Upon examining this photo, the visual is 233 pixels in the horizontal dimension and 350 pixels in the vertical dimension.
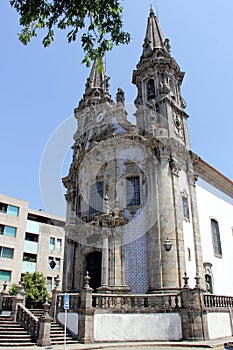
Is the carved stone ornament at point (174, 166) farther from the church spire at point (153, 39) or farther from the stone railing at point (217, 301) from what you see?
the church spire at point (153, 39)

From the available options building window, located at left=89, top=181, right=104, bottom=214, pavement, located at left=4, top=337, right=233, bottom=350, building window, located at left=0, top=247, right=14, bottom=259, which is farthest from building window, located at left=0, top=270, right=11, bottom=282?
pavement, located at left=4, top=337, right=233, bottom=350

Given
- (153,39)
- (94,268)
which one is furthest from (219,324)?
(153,39)

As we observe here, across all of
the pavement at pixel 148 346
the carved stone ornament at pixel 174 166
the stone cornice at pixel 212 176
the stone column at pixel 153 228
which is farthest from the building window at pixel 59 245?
the pavement at pixel 148 346

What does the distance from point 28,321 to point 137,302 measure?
5147mm

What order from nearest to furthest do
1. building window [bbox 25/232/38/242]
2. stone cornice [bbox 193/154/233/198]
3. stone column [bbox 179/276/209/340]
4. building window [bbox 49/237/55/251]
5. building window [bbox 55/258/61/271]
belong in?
stone column [bbox 179/276/209/340]
stone cornice [bbox 193/154/233/198]
building window [bbox 25/232/38/242]
building window [bbox 49/237/55/251]
building window [bbox 55/258/61/271]

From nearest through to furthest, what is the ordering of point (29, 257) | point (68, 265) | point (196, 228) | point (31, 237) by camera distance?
point (196, 228) < point (68, 265) < point (29, 257) < point (31, 237)

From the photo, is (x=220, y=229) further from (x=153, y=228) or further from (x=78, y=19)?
(x=78, y=19)

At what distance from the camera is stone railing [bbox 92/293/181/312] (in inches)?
590

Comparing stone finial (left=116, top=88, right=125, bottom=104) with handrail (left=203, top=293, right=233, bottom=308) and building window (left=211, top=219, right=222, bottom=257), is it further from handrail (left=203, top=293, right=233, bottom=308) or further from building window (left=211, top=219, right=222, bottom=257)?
handrail (left=203, top=293, right=233, bottom=308)

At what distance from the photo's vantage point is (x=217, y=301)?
16.1 meters

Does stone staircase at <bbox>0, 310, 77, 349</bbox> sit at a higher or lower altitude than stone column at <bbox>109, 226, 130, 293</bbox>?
lower

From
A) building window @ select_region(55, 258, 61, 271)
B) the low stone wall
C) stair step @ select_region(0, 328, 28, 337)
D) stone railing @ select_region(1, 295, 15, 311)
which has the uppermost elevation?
building window @ select_region(55, 258, 61, 271)

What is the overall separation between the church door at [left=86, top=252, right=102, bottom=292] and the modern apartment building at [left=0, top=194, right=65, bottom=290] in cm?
1844

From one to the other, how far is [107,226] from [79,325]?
6.37 meters
